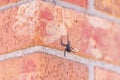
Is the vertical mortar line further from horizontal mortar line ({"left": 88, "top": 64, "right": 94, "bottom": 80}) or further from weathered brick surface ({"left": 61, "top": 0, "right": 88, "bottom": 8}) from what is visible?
weathered brick surface ({"left": 61, "top": 0, "right": 88, "bottom": 8})

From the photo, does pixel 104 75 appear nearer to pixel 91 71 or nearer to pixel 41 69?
pixel 91 71

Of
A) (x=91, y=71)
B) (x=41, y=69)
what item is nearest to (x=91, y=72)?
(x=91, y=71)

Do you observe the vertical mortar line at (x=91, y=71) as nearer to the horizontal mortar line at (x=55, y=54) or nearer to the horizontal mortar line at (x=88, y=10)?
the horizontal mortar line at (x=55, y=54)

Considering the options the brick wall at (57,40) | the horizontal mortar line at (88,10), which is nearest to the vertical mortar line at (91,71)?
the brick wall at (57,40)

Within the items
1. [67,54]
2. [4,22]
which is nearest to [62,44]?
[67,54]

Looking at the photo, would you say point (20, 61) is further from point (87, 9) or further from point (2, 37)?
point (87, 9)
